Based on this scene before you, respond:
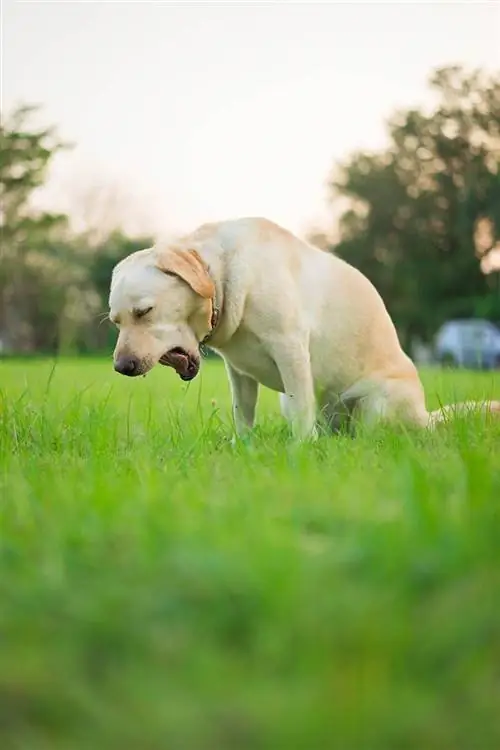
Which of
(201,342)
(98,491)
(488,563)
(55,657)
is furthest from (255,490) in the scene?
(201,342)

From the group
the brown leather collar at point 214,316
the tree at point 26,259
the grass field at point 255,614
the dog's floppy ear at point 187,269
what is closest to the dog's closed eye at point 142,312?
the dog's floppy ear at point 187,269

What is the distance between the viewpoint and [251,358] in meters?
4.32

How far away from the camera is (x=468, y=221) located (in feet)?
99.7

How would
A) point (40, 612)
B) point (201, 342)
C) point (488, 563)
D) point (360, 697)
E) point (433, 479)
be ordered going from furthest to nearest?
1. point (201, 342)
2. point (433, 479)
3. point (488, 563)
4. point (40, 612)
5. point (360, 697)

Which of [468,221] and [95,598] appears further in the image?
[468,221]

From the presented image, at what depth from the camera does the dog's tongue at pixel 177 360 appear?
161 inches

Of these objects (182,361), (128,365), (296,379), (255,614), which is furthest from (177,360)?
(255,614)

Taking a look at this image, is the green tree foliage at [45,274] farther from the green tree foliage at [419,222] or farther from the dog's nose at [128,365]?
the dog's nose at [128,365]

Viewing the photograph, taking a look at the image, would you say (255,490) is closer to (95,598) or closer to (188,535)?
(188,535)

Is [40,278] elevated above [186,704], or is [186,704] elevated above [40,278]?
[40,278]

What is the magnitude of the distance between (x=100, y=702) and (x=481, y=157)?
86.7 ft

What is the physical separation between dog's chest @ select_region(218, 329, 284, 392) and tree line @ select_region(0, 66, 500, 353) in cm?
1833

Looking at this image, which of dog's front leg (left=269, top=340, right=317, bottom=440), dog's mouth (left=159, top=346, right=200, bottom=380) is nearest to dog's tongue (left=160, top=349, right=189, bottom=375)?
dog's mouth (left=159, top=346, right=200, bottom=380)

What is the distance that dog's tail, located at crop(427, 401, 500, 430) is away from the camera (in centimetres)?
400
